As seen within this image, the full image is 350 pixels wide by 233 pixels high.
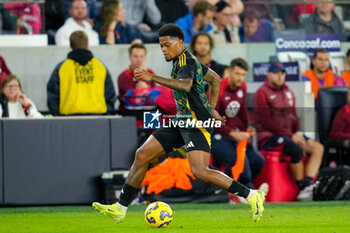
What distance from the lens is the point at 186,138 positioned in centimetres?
885

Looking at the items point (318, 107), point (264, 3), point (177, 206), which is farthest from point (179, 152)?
point (264, 3)

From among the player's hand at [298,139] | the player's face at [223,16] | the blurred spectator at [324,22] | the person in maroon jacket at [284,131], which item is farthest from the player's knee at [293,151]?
the player's face at [223,16]

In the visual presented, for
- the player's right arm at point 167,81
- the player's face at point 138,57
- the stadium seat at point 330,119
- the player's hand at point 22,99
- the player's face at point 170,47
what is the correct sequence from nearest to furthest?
the player's right arm at point 167,81 < the player's face at point 170,47 < the player's hand at point 22,99 < the player's face at point 138,57 < the stadium seat at point 330,119

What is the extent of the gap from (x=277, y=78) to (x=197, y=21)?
233 cm

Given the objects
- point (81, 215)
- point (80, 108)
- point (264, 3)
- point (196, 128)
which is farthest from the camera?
point (264, 3)

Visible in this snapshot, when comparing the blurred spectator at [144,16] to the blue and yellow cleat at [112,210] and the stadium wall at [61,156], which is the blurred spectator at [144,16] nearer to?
the stadium wall at [61,156]

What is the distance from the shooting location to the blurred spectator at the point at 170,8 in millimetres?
15567

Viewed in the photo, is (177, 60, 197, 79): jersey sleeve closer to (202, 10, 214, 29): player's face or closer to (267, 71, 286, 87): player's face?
(267, 71, 286, 87): player's face

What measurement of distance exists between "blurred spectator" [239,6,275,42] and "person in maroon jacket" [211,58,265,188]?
1.87m

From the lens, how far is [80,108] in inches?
500

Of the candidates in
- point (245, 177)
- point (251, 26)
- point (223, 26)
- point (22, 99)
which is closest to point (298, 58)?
point (251, 26)

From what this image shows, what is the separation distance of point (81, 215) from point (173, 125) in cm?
252

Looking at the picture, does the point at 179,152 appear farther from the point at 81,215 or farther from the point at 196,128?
the point at 196,128

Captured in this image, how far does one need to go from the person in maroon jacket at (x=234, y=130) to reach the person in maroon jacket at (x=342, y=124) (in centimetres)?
142
